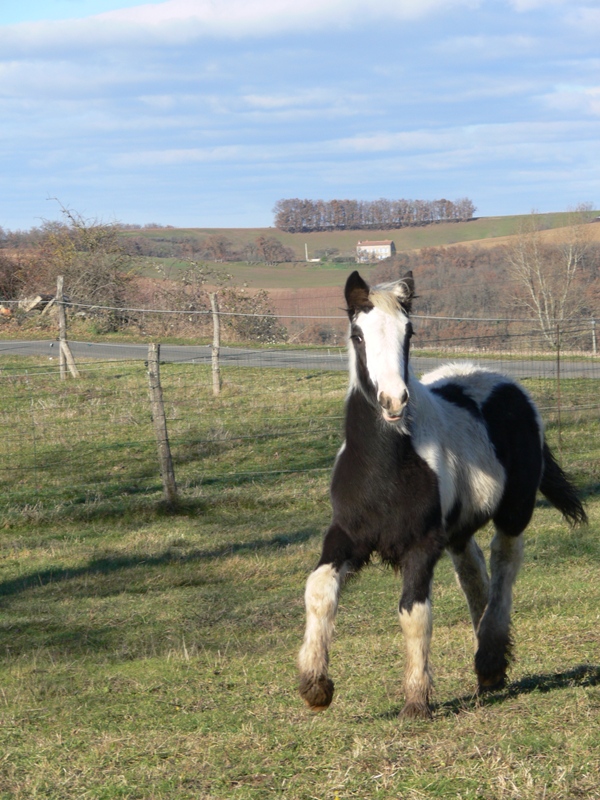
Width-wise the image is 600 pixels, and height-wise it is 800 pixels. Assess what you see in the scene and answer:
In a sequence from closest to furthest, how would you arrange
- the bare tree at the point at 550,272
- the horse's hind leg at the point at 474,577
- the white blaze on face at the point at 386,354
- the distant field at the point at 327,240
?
the white blaze on face at the point at 386,354 → the horse's hind leg at the point at 474,577 → the bare tree at the point at 550,272 → the distant field at the point at 327,240

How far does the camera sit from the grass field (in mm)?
3803

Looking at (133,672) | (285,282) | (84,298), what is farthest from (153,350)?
(285,282)

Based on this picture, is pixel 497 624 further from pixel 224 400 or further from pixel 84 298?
pixel 84 298

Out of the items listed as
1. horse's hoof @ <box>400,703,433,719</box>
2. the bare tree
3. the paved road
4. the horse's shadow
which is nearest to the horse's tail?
the horse's shadow

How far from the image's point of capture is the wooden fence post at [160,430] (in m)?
11.2

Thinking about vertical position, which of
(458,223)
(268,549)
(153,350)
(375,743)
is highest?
(458,223)

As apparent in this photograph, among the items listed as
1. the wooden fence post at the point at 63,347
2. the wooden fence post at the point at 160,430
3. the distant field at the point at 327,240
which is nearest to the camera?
the wooden fence post at the point at 160,430

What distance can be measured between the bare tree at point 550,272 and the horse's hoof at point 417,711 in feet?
84.0

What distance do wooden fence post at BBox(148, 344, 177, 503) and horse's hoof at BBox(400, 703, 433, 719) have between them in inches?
282

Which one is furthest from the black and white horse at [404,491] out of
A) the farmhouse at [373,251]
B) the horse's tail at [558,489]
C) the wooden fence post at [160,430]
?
the farmhouse at [373,251]

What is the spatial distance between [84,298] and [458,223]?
34.6 metres

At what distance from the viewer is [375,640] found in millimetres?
6250

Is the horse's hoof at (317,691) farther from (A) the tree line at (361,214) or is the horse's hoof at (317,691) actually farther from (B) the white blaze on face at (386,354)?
(A) the tree line at (361,214)

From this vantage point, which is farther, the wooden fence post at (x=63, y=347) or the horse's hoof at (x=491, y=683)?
the wooden fence post at (x=63, y=347)
